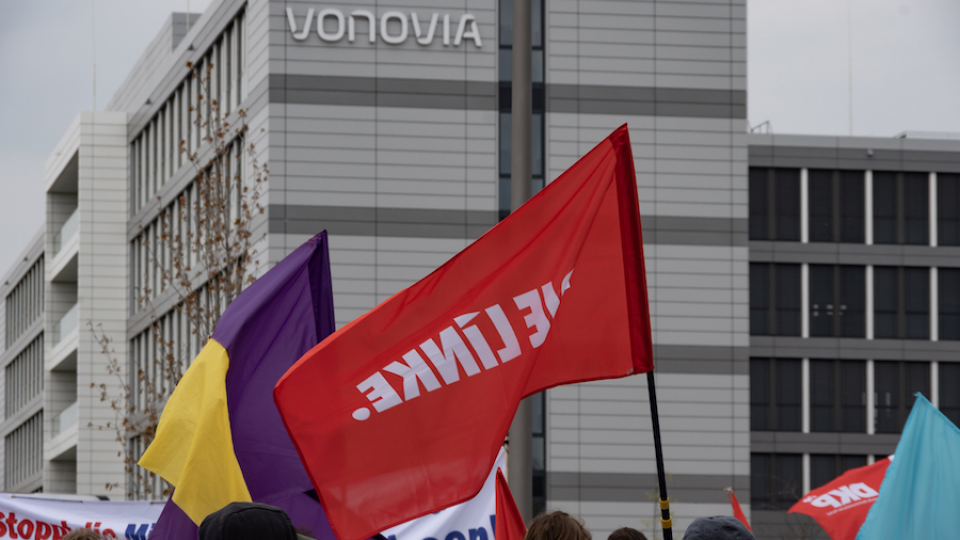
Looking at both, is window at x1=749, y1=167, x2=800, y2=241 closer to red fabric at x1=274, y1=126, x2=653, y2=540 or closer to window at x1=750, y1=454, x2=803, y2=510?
window at x1=750, y1=454, x2=803, y2=510

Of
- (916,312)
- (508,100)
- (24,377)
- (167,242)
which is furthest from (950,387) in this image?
(24,377)

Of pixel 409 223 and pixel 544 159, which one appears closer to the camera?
pixel 409 223

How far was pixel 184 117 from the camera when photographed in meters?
38.8

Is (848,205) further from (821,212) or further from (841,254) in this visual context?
(841,254)

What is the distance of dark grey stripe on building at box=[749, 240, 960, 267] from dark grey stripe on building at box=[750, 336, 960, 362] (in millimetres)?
2886

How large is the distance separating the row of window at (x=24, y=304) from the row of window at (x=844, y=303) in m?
31.4

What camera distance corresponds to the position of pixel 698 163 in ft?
109

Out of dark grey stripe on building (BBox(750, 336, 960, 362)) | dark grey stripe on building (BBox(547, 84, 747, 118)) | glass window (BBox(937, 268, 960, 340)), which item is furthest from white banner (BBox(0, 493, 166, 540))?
glass window (BBox(937, 268, 960, 340))

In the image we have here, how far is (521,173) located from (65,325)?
42.1 meters

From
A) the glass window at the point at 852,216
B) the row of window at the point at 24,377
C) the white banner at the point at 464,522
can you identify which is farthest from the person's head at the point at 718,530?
the row of window at the point at 24,377

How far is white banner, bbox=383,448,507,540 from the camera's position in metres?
8.91

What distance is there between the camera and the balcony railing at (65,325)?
46.0 meters

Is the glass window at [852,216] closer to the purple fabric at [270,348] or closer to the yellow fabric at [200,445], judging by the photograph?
the purple fabric at [270,348]

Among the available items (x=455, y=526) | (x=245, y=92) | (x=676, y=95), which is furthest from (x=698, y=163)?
(x=455, y=526)
